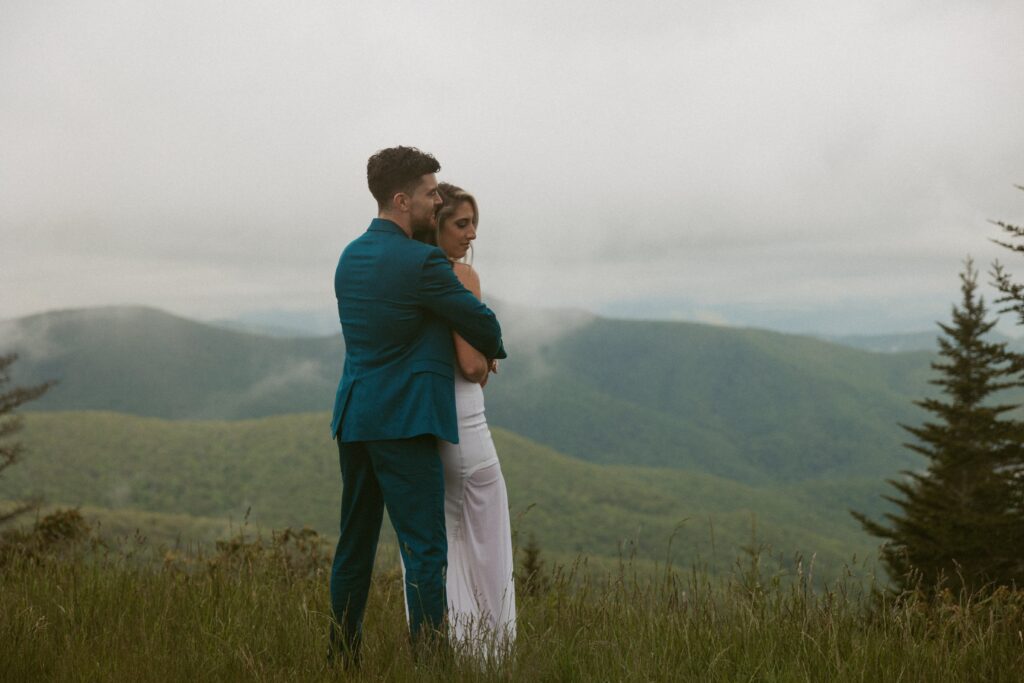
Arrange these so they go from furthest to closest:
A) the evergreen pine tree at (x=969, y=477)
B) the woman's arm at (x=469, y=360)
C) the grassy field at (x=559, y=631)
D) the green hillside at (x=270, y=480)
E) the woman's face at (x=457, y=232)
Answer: the green hillside at (x=270, y=480) < the evergreen pine tree at (x=969, y=477) < the woman's face at (x=457, y=232) < the woman's arm at (x=469, y=360) < the grassy field at (x=559, y=631)

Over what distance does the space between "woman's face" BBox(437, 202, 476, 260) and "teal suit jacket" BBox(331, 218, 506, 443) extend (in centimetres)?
19

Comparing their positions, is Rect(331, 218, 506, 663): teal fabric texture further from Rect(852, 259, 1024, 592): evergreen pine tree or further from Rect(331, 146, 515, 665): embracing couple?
Rect(852, 259, 1024, 592): evergreen pine tree

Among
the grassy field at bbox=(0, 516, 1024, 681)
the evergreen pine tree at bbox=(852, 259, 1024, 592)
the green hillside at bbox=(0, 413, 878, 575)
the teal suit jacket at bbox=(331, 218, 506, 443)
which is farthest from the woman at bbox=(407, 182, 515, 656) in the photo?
the green hillside at bbox=(0, 413, 878, 575)

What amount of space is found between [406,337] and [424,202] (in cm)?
58

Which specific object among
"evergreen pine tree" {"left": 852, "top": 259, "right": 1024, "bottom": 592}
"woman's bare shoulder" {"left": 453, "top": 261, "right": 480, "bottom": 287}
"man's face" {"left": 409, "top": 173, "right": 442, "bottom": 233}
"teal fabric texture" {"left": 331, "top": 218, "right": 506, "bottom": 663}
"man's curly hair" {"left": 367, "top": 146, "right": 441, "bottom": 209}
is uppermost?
"man's curly hair" {"left": 367, "top": 146, "right": 441, "bottom": 209}

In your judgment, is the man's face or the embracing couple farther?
the man's face

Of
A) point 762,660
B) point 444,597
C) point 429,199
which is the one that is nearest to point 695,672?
point 762,660

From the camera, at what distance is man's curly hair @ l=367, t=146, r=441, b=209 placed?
148 inches

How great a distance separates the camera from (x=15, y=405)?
28.7 meters

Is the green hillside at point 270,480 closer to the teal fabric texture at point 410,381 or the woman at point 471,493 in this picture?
the woman at point 471,493

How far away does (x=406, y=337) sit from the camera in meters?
3.75

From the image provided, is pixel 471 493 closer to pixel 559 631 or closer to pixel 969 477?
pixel 559 631

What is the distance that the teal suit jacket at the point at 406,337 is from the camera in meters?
3.67

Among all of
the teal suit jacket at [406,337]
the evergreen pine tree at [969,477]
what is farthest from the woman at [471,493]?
the evergreen pine tree at [969,477]
